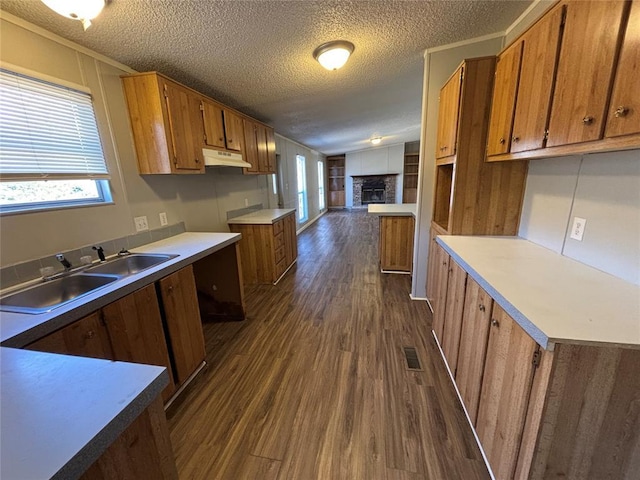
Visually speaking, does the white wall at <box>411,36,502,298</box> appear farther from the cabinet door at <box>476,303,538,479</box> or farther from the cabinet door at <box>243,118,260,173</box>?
the cabinet door at <box>243,118,260,173</box>

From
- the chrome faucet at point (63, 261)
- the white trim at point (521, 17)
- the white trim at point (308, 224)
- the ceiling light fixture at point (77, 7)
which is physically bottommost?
the white trim at point (308, 224)

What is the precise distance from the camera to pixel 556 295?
1.05 metres

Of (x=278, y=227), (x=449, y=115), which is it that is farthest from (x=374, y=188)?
(x=449, y=115)

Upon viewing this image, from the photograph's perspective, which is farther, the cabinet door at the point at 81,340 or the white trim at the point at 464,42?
the white trim at the point at 464,42

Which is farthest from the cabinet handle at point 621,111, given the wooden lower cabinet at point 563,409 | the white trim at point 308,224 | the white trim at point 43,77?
the white trim at point 308,224

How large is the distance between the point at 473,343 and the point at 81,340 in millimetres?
1950

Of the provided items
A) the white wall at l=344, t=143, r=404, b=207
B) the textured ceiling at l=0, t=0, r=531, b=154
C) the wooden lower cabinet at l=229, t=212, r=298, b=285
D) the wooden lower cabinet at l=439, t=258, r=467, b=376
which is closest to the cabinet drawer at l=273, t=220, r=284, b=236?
the wooden lower cabinet at l=229, t=212, r=298, b=285

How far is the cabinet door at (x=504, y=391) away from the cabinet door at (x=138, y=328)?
63.8 inches

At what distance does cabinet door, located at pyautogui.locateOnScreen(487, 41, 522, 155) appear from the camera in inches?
60.0

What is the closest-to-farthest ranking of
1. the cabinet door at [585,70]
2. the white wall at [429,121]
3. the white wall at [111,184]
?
the cabinet door at [585,70] → the white wall at [111,184] → the white wall at [429,121]

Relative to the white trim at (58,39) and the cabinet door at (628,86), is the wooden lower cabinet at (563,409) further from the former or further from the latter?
the white trim at (58,39)

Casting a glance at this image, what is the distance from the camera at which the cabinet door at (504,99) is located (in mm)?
1524

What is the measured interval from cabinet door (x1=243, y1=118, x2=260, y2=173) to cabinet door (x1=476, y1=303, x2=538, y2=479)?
10.4 ft

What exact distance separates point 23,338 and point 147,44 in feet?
6.16
